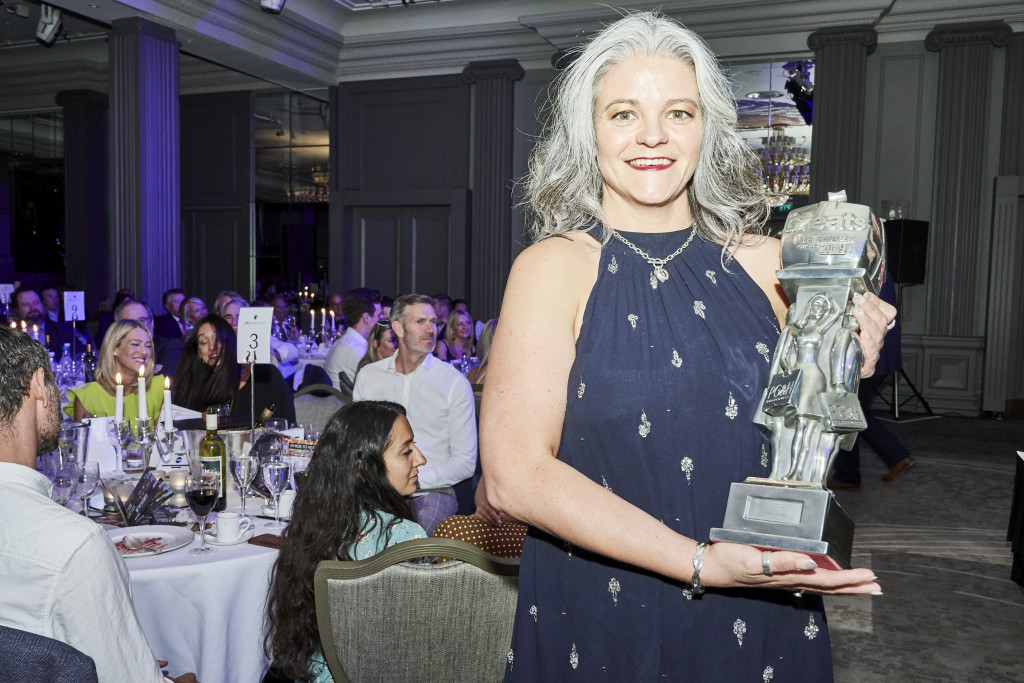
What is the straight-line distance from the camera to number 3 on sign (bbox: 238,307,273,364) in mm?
3643

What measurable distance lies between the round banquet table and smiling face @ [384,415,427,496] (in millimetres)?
373

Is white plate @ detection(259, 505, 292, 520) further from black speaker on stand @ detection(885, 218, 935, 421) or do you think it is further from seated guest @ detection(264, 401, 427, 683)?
black speaker on stand @ detection(885, 218, 935, 421)

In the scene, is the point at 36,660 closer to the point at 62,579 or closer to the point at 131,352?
the point at 62,579

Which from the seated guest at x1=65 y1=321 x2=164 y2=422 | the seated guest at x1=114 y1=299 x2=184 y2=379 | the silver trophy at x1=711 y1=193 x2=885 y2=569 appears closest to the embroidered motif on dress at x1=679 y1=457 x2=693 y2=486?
the silver trophy at x1=711 y1=193 x2=885 y2=569

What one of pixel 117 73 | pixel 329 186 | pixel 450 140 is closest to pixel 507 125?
pixel 450 140

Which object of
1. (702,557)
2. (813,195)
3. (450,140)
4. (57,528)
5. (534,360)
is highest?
(450,140)

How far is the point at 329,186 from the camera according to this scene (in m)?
11.4

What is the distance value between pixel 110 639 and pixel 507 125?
30.7 ft

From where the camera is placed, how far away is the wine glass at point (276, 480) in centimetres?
Result: 251

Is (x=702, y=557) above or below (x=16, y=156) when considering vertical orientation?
below

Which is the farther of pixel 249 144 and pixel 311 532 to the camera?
pixel 249 144

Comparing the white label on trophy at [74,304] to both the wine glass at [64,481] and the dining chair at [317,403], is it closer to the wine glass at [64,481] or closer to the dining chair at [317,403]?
the dining chair at [317,403]

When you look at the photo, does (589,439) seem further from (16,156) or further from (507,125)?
(16,156)

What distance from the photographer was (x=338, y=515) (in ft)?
7.29
